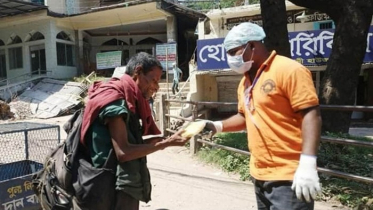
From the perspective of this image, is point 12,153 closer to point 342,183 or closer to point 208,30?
point 342,183

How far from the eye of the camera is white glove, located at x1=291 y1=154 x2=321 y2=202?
1875mm

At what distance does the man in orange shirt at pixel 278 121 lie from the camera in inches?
74.5

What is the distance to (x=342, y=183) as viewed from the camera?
16.1ft

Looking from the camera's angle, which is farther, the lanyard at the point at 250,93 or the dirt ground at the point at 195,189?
the dirt ground at the point at 195,189

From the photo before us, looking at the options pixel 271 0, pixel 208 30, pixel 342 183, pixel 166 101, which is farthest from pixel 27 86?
pixel 342 183

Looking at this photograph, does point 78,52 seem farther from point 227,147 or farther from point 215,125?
point 215,125

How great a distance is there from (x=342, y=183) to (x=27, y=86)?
712 inches

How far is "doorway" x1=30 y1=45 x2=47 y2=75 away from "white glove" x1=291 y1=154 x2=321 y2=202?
21.3m

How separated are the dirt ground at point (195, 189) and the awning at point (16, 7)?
49.4ft

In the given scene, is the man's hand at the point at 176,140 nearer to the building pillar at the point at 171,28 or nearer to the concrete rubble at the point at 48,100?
the concrete rubble at the point at 48,100

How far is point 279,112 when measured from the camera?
1998 mm

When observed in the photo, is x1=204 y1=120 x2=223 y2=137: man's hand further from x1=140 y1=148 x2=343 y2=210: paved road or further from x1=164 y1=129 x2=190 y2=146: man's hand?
x1=140 y1=148 x2=343 y2=210: paved road

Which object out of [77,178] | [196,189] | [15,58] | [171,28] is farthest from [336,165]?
[15,58]

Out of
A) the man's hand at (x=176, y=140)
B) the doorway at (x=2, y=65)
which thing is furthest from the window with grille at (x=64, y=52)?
the man's hand at (x=176, y=140)
